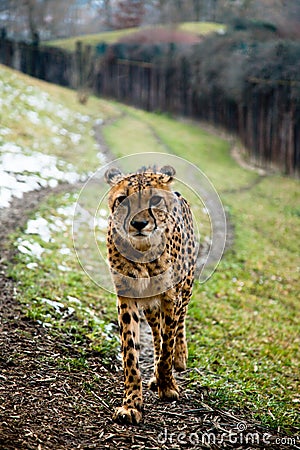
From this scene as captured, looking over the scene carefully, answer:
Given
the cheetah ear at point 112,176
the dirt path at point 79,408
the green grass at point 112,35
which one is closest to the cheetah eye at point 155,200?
the cheetah ear at point 112,176

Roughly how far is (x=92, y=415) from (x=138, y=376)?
1.39ft

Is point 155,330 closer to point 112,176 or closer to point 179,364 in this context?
point 179,364

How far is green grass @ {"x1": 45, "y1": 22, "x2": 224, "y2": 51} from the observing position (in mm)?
29069

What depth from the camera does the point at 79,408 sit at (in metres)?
4.29

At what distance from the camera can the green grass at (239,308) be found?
18.0ft

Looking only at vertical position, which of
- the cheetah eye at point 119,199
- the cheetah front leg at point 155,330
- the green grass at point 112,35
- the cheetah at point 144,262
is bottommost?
the cheetah front leg at point 155,330

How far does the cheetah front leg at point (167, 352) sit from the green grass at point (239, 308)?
A: 453mm

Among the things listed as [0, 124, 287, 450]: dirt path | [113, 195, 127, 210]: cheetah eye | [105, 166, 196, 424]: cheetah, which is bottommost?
[0, 124, 287, 450]: dirt path

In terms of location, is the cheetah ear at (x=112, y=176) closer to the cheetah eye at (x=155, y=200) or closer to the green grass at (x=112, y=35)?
the cheetah eye at (x=155, y=200)

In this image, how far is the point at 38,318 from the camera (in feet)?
18.5

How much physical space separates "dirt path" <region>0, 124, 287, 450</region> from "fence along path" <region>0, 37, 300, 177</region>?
13.7 metres

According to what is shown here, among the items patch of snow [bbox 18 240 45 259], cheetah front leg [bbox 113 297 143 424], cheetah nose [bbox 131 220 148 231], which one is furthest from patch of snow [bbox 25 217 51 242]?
cheetah nose [bbox 131 220 148 231]

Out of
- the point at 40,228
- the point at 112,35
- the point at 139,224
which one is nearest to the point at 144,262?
the point at 139,224

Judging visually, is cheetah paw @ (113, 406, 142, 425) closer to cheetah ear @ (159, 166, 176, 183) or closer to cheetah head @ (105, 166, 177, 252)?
cheetah head @ (105, 166, 177, 252)
